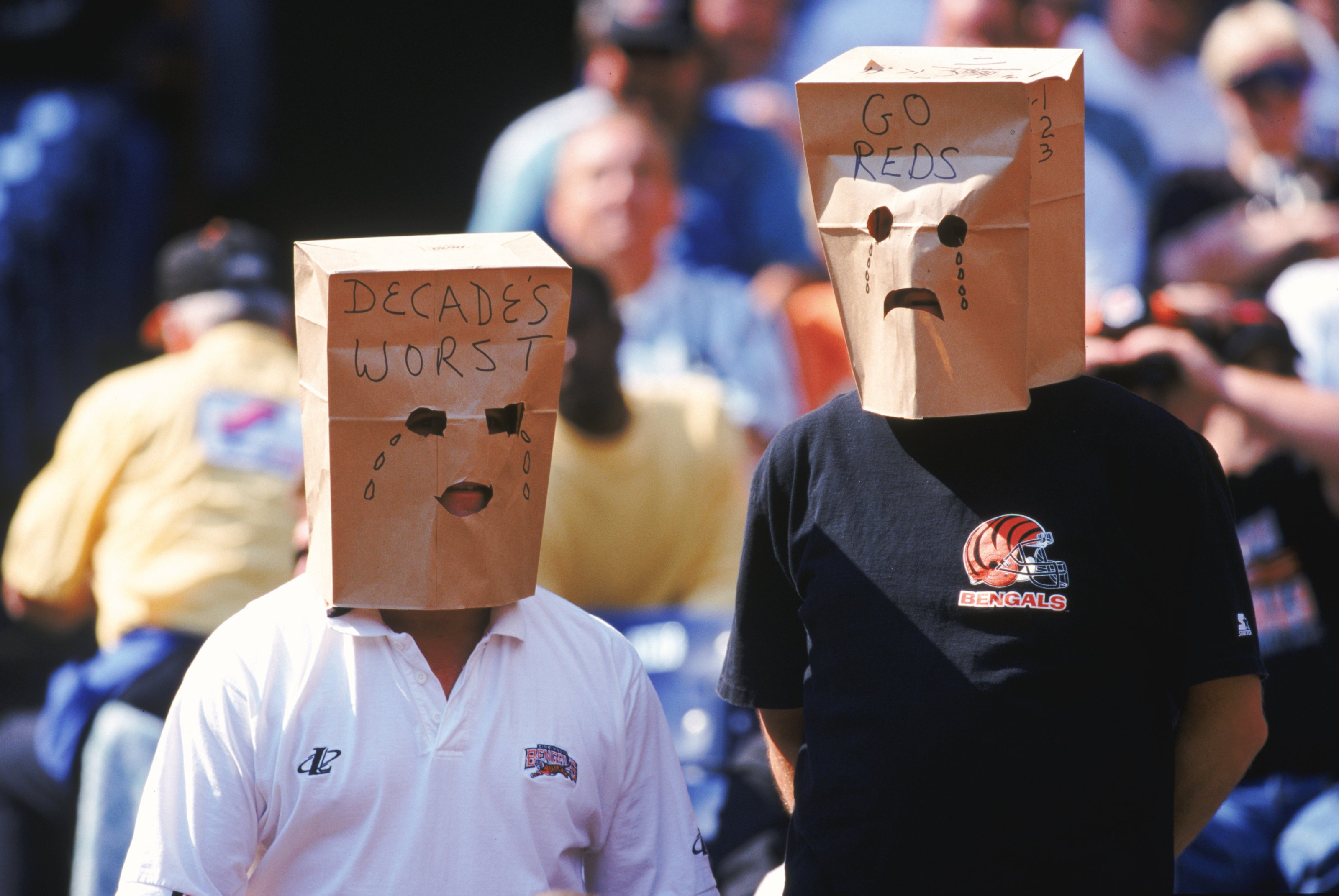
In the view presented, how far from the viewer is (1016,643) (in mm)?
1746

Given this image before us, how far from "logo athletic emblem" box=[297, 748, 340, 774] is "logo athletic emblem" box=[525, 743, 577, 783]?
248 millimetres

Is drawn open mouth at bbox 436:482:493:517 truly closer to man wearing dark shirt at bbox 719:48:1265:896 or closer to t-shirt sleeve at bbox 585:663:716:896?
t-shirt sleeve at bbox 585:663:716:896

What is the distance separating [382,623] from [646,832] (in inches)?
18.4

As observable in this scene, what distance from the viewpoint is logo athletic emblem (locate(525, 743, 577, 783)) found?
190cm

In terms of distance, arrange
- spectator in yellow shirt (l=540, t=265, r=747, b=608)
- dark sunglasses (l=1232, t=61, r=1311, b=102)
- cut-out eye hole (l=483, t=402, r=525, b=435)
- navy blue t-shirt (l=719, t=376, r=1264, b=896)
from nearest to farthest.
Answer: navy blue t-shirt (l=719, t=376, r=1264, b=896), cut-out eye hole (l=483, t=402, r=525, b=435), spectator in yellow shirt (l=540, t=265, r=747, b=608), dark sunglasses (l=1232, t=61, r=1311, b=102)

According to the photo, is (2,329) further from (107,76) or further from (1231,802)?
(1231,802)

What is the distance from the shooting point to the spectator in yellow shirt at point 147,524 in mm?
3889

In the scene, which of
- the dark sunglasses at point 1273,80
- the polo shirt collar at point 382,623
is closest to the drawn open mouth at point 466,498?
the polo shirt collar at point 382,623

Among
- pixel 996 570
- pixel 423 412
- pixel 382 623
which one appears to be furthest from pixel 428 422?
pixel 996 570

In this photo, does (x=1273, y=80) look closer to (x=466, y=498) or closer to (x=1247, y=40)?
(x=1247, y=40)

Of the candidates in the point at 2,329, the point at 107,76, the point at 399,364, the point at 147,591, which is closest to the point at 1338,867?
the point at 399,364

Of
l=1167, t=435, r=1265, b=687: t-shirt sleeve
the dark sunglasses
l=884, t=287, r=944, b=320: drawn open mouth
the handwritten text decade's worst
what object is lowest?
l=1167, t=435, r=1265, b=687: t-shirt sleeve

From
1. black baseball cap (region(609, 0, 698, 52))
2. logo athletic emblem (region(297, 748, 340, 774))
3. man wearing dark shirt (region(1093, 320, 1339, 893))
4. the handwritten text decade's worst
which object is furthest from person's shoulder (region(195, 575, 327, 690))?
black baseball cap (region(609, 0, 698, 52))

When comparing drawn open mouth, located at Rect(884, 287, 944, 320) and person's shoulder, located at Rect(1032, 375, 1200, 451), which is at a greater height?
drawn open mouth, located at Rect(884, 287, 944, 320)
